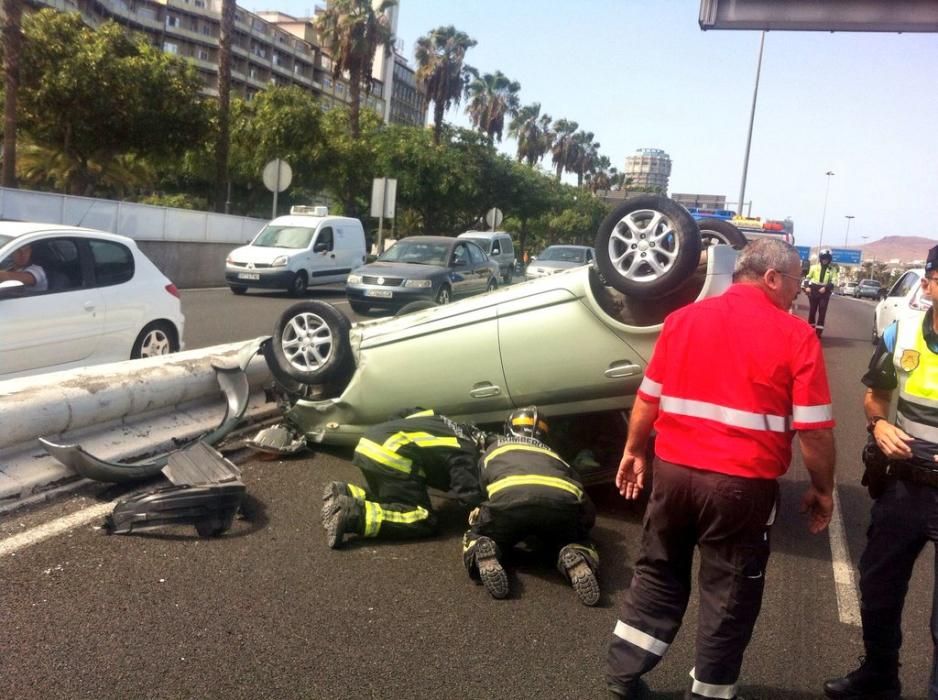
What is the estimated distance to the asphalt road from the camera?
3324mm

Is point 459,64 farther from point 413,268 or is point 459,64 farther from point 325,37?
point 413,268

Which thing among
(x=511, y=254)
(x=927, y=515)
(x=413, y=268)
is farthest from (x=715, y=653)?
(x=511, y=254)

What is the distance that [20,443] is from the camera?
508 cm

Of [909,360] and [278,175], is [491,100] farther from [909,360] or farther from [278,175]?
[909,360]

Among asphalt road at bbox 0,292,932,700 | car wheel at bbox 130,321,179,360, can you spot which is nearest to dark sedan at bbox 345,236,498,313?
car wheel at bbox 130,321,179,360

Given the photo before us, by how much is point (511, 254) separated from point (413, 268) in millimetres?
9417

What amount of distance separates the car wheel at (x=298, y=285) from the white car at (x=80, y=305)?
10972 mm

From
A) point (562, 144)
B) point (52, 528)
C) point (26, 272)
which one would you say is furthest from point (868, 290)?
point (52, 528)

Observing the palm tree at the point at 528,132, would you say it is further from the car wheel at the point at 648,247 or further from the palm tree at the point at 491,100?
the car wheel at the point at 648,247

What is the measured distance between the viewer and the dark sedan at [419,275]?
1686 centimetres

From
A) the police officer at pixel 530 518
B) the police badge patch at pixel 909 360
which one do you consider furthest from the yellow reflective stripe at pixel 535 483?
the police badge patch at pixel 909 360

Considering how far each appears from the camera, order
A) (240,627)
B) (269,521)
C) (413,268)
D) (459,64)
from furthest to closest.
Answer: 1. (459,64)
2. (413,268)
3. (269,521)
4. (240,627)

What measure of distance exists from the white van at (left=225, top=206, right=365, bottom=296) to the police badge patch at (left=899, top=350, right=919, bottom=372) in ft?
55.5

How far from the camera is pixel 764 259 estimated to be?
322cm
